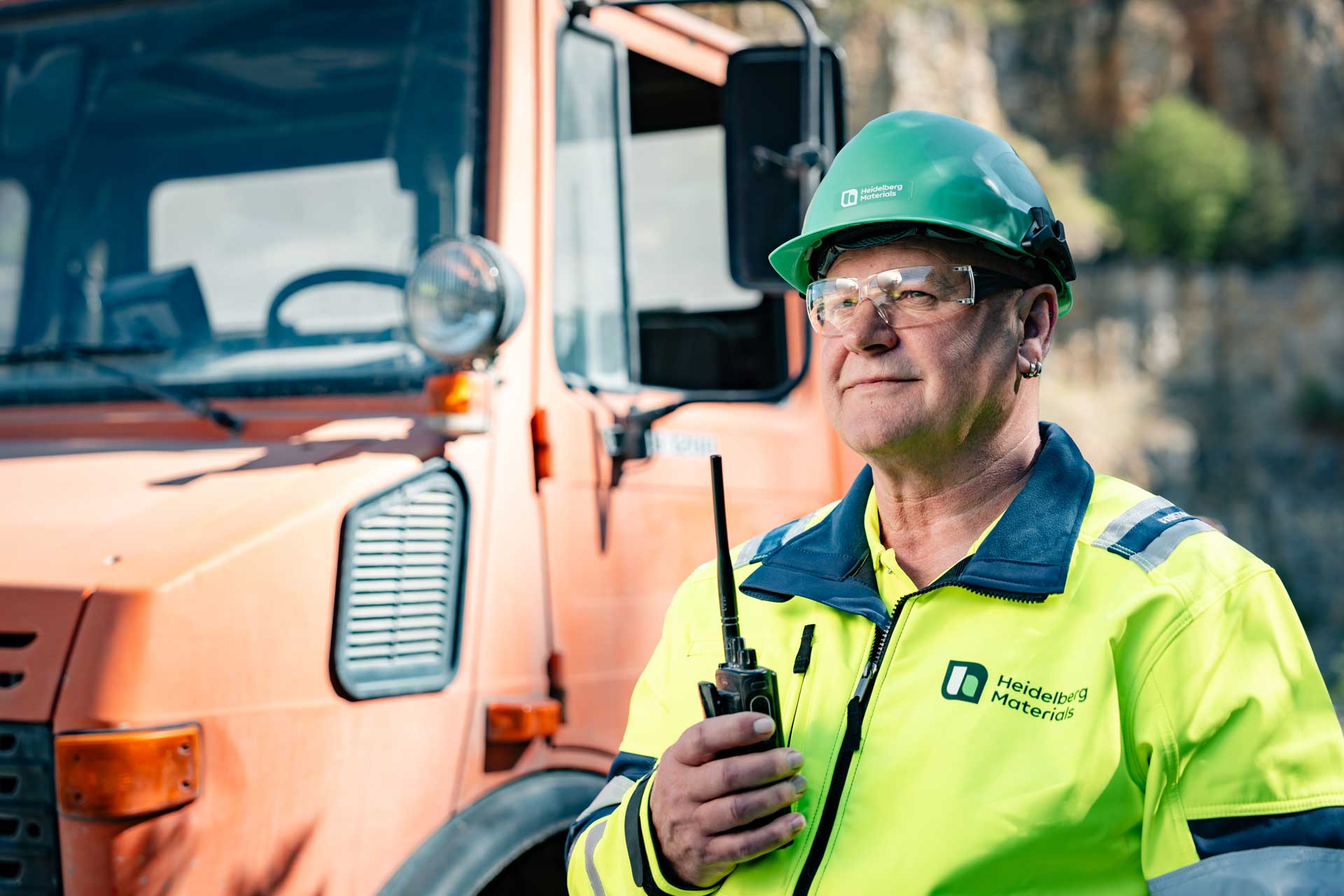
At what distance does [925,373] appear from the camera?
183cm

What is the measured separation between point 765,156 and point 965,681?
1.59 m

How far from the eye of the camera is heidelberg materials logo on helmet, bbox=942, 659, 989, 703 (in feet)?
5.33

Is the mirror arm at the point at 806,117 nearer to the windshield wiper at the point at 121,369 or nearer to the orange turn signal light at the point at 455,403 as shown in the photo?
the orange turn signal light at the point at 455,403

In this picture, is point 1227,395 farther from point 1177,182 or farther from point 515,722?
point 515,722

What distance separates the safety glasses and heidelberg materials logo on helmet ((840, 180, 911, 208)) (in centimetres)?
9

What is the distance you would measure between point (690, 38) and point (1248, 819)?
2555 mm

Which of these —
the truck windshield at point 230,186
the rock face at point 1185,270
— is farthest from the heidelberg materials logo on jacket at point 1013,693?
the rock face at point 1185,270

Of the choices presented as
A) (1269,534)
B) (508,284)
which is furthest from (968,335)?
(1269,534)

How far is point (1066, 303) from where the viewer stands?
201 centimetres

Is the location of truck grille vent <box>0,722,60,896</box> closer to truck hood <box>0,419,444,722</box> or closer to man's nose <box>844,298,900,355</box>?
truck hood <box>0,419,444,722</box>

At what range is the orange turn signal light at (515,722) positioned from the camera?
102 inches

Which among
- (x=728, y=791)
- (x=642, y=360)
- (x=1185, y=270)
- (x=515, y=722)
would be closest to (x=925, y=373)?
(x=728, y=791)

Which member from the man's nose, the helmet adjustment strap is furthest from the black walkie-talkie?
the helmet adjustment strap

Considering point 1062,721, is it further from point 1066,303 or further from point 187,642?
point 187,642
